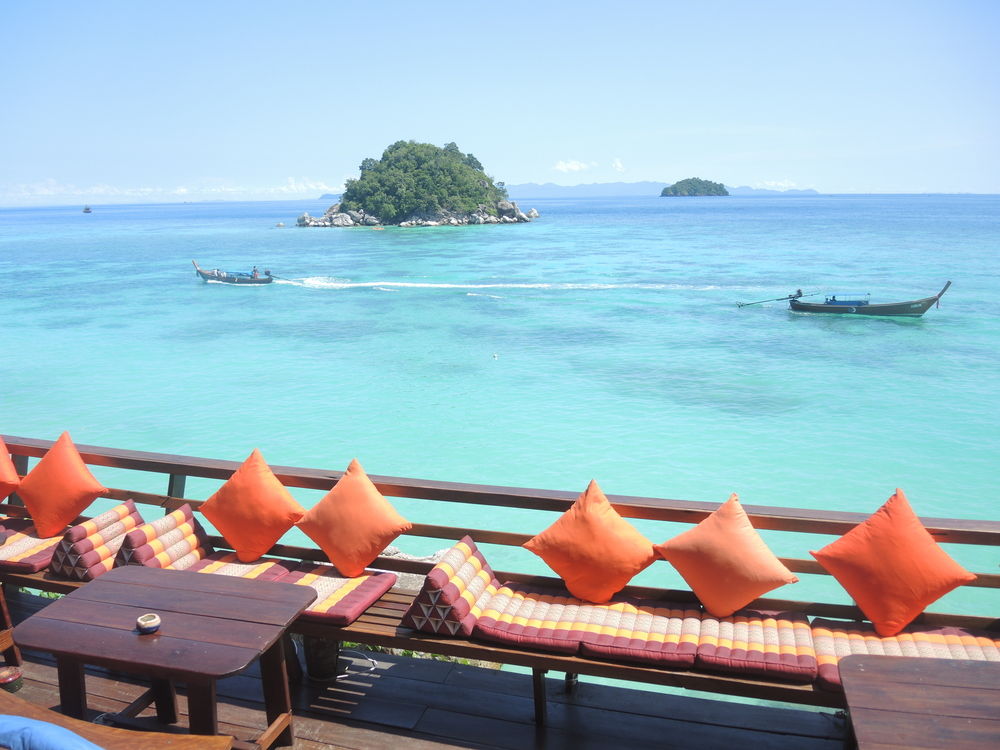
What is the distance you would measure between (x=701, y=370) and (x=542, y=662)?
731 inches

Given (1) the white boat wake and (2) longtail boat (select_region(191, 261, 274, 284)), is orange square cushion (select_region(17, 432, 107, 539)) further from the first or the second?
(2) longtail boat (select_region(191, 261, 274, 284))

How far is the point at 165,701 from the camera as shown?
3.24 m

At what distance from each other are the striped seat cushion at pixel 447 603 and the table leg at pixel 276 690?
0.52 m

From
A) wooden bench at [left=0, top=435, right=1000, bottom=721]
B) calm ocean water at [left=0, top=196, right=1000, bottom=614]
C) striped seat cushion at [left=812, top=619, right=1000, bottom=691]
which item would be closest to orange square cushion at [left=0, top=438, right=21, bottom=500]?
wooden bench at [left=0, top=435, right=1000, bottom=721]

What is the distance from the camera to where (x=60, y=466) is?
4383 mm

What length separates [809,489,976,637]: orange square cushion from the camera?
10.3 feet

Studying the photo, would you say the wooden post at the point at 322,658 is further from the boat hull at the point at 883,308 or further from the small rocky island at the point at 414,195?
the small rocky island at the point at 414,195

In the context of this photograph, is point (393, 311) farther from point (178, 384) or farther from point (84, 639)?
point (84, 639)

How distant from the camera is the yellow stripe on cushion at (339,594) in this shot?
3.42 m

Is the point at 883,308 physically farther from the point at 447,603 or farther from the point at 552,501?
the point at 447,603

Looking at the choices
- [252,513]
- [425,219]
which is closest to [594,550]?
[252,513]

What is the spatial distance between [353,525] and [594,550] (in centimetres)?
117

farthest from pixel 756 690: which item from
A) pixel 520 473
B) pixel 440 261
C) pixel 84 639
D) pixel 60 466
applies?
pixel 440 261

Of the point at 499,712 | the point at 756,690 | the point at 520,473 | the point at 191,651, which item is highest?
the point at 191,651
